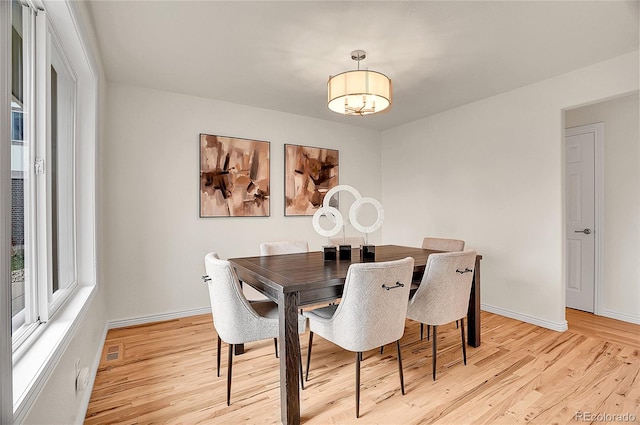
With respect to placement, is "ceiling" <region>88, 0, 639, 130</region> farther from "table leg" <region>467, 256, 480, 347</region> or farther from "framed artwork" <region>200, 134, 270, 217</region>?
"table leg" <region>467, 256, 480, 347</region>

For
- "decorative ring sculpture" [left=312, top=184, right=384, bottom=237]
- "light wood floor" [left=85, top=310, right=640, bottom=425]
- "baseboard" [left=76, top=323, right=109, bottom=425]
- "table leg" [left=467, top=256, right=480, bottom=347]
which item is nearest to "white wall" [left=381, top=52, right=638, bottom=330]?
"light wood floor" [left=85, top=310, right=640, bottom=425]

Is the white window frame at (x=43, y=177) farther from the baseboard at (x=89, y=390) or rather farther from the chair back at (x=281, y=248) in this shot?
the chair back at (x=281, y=248)

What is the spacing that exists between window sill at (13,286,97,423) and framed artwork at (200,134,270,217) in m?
1.99

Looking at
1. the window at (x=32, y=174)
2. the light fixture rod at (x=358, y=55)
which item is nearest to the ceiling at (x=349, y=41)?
the light fixture rod at (x=358, y=55)

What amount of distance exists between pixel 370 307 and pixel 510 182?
2600mm

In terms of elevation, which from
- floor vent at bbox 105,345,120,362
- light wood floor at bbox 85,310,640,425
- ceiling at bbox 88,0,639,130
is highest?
ceiling at bbox 88,0,639,130

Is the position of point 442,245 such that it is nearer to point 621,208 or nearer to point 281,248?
point 281,248

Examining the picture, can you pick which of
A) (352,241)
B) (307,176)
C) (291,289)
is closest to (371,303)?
(291,289)

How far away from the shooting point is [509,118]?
11.4 feet

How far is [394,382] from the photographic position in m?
2.19

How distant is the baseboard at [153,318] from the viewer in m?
3.17

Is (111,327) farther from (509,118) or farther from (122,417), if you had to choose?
(509,118)

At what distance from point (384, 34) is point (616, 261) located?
11.3ft

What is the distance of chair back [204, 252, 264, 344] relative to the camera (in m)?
1.82
